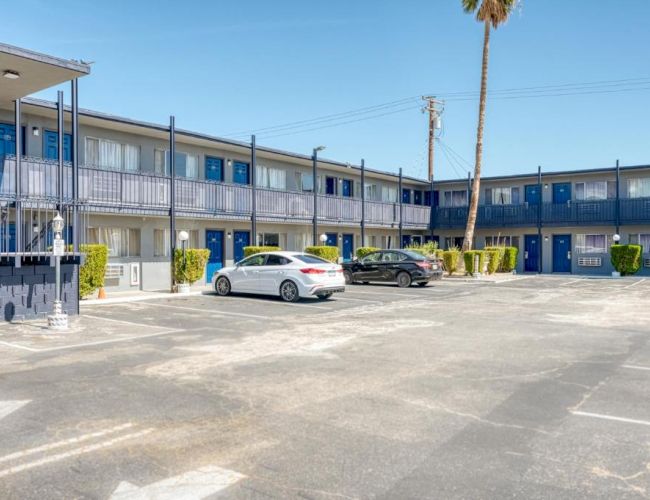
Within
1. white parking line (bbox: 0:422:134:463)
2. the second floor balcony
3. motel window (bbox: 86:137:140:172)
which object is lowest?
white parking line (bbox: 0:422:134:463)

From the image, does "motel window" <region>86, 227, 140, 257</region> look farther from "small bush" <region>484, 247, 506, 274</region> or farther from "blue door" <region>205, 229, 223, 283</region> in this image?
"small bush" <region>484, 247, 506, 274</region>

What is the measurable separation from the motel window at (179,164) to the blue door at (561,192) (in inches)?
891

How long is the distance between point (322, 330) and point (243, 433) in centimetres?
602

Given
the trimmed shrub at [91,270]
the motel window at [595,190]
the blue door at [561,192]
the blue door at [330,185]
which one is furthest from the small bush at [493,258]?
the trimmed shrub at [91,270]

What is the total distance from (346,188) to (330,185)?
1585 mm

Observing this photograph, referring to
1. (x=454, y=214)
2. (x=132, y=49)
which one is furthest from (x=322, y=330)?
(x=454, y=214)

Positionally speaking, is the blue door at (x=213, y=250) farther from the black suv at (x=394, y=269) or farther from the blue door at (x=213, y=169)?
the black suv at (x=394, y=269)

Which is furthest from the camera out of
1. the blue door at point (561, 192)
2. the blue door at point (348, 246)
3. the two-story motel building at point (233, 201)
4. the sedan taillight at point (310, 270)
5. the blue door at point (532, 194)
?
the blue door at point (532, 194)

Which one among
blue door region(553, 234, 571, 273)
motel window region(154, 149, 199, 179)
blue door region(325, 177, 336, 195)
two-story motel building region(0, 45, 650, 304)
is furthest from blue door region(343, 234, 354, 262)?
blue door region(553, 234, 571, 273)

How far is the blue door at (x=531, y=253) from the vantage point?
3553cm

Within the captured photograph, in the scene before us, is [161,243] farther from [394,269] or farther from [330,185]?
[330,185]

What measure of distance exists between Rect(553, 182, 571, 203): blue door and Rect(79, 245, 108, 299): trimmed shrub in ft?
91.2

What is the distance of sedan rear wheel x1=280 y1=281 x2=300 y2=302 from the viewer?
1623 centimetres

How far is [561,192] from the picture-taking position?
3466 cm
